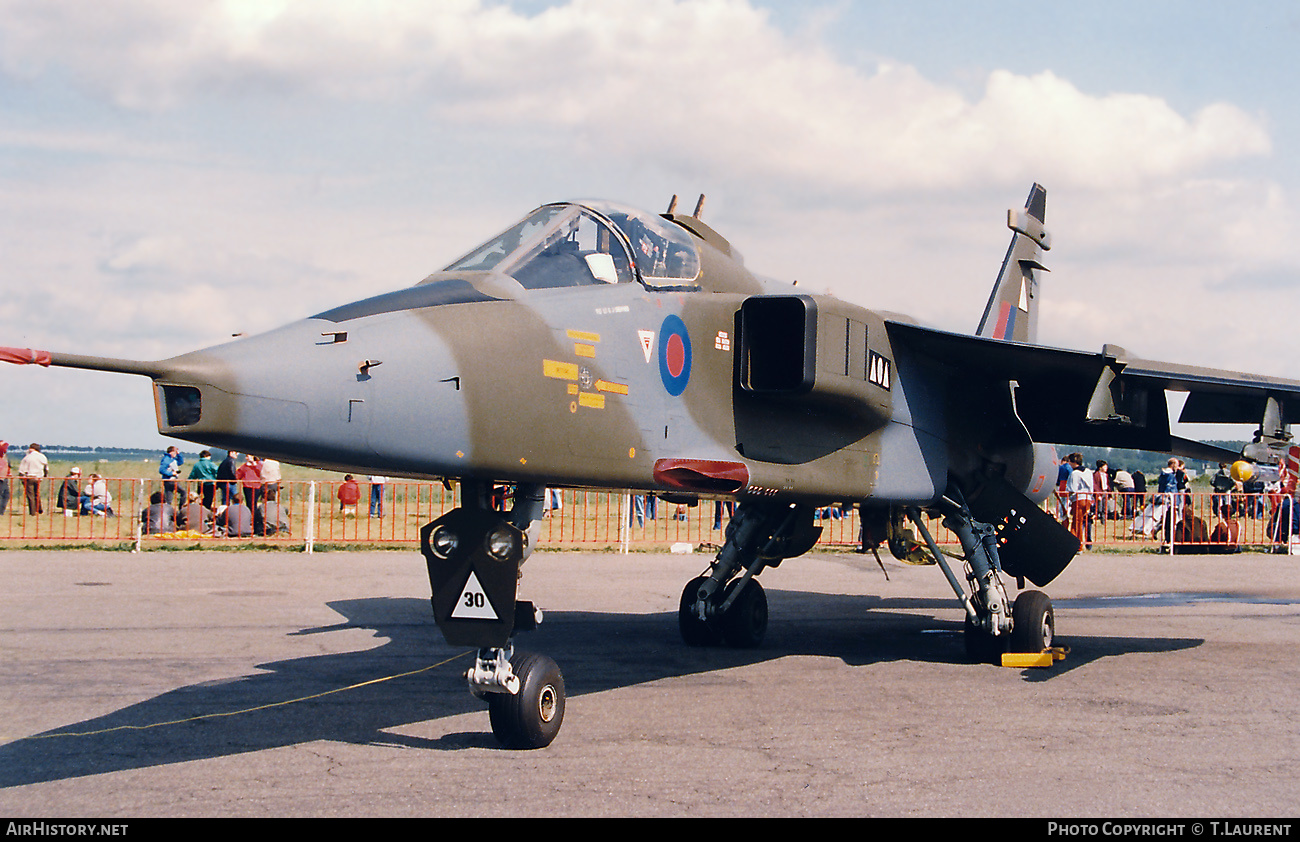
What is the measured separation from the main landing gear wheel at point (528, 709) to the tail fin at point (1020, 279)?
8887mm

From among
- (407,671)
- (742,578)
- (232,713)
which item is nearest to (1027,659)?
(742,578)

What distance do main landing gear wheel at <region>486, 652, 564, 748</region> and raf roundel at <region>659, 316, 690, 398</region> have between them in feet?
6.54

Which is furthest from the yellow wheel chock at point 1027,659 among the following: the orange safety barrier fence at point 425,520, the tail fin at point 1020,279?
the orange safety barrier fence at point 425,520

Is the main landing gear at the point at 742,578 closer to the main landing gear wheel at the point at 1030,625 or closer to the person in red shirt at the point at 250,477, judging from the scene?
the main landing gear wheel at the point at 1030,625

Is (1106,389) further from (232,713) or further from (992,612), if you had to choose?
(232,713)

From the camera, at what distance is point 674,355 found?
780cm

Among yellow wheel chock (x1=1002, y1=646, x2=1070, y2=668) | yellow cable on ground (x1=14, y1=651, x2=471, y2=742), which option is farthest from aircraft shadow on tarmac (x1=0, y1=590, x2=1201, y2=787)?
yellow wheel chock (x1=1002, y1=646, x2=1070, y2=668)

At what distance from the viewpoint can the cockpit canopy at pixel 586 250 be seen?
718cm

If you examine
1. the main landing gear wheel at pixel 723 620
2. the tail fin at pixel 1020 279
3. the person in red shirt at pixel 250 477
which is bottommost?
the main landing gear wheel at pixel 723 620

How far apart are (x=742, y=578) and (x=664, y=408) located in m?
4.30

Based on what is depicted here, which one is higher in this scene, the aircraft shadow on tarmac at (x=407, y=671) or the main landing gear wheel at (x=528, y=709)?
the main landing gear wheel at (x=528, y=709)

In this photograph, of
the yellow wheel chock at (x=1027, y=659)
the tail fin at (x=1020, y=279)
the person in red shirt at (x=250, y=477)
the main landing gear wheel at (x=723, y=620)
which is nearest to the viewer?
the yellow wheel chock at (x=1027, y=659)

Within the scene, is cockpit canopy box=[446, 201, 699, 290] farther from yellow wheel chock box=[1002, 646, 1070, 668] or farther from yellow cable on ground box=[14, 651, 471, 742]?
yellow wheel chock box=[1002, 646, 1070, 668]

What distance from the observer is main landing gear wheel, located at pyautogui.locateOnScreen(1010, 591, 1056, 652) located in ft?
35.7
